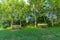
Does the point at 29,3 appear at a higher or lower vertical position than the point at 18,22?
higher

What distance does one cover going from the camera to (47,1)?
14.6 metres

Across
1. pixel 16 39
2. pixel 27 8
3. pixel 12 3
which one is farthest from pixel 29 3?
pixel 16 39

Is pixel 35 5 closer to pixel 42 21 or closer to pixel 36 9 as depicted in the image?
pixel 36 9

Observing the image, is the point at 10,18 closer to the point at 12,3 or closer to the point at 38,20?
the point at 12,3

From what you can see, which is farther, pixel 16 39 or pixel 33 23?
pixel 33 23

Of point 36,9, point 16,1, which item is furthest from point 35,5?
point 16,1

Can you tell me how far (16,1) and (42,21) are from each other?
3227mm

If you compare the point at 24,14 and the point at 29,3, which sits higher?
the point at 29,3

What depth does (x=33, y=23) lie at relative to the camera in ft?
50.4

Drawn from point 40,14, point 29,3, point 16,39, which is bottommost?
point 16,39

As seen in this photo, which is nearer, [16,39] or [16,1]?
[16,39]

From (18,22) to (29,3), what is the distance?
213cm

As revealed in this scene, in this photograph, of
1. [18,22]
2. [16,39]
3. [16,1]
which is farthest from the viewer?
[18,22]

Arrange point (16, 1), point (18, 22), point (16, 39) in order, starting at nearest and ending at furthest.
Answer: point (16, 39) < point (16, 1) < point (18, 22)
